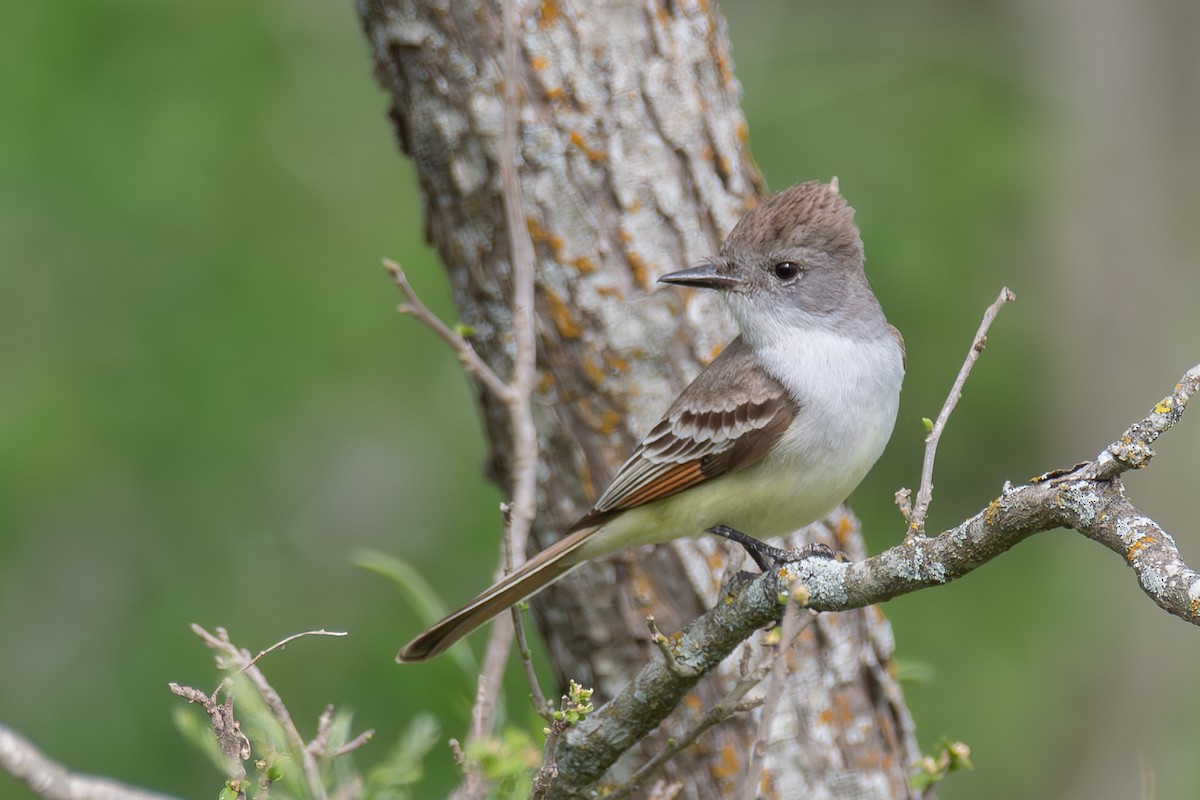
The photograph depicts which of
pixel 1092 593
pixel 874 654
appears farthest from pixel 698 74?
pixel 1092 593

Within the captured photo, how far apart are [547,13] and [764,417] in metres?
1.47

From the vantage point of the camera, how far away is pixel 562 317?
4434 mm

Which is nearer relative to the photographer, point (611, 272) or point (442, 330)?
point (442, 330)

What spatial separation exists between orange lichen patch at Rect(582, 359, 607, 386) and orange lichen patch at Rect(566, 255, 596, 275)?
Answer: 29cm

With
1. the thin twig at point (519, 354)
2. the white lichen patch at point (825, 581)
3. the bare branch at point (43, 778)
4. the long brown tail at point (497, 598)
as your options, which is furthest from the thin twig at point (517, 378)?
the bare branch at point (43, 778)

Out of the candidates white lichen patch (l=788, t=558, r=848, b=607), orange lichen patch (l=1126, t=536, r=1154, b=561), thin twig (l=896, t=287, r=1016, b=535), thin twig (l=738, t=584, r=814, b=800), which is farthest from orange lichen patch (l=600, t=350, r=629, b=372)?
orange lichen patch (l=1126, t=536, r=1154, b=561)

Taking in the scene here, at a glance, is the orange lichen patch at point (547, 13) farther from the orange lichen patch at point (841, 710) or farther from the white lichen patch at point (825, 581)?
the orange lichen patch at point (841, 710)

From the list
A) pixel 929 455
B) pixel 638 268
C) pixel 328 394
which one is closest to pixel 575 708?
pixel 929 455

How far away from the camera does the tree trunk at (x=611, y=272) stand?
436 cm

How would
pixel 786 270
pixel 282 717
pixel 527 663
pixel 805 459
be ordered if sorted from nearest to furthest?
pixel 282 717 < pixel 527 663 < pixel 805 459 < pixel 786 270

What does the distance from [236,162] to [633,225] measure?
3731mm

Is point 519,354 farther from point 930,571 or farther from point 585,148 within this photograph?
point 930,571

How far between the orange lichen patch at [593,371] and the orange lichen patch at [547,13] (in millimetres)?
1087

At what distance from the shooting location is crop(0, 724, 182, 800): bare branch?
1.81 meters
